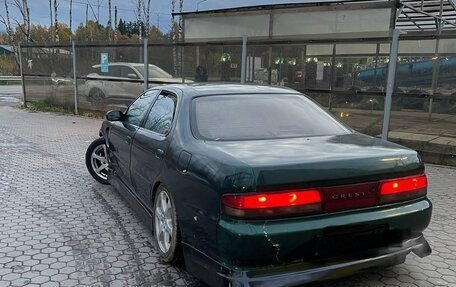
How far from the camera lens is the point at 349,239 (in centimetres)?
266

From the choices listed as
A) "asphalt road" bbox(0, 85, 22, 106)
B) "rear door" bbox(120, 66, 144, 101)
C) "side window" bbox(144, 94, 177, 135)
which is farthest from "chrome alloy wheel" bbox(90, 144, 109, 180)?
"asphalt road" bbox(0, 85, 22, 106)

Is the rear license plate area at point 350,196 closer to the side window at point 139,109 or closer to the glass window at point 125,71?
the side window at point 139,109

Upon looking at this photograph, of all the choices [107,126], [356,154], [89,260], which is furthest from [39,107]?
[356,154]

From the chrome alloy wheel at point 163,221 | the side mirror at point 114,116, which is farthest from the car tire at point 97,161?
the chrome alloy wheel at point 163,221

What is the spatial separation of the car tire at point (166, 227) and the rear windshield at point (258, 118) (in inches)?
24.5

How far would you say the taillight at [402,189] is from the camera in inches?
111

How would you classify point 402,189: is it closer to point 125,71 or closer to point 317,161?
point 317,161

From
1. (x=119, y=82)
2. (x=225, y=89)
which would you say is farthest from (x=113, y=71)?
(x=225, y=89)

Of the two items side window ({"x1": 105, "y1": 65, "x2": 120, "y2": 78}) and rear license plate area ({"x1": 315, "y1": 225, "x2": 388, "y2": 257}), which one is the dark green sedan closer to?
rear license plate area ({"x1": 315, "y1": 225, "x2": 388, "y2": 257})

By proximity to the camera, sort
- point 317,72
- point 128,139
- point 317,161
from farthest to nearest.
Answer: point 317,72, point 128,139, point 317,161

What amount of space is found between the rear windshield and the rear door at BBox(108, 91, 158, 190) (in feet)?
3.48

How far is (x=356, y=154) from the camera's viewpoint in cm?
283

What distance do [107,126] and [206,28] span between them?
905cm

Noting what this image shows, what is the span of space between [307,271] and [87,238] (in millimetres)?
2361
